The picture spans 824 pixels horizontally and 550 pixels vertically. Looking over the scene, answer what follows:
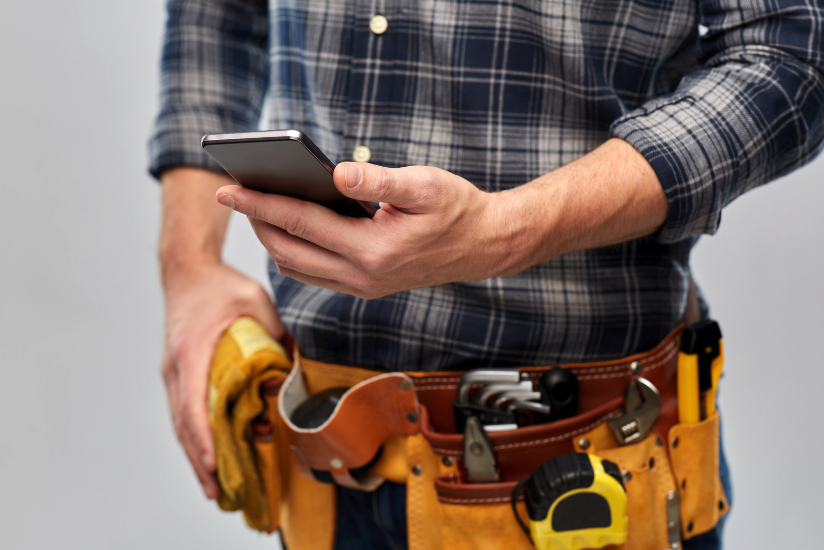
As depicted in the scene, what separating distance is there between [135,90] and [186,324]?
4.32 feet

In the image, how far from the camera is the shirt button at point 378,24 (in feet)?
2.99

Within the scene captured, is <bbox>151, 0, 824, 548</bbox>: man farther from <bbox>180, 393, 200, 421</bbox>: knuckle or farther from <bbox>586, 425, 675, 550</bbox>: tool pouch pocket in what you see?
<bbox>586, 425, 675, 550</bbox>: tool pouch pocket

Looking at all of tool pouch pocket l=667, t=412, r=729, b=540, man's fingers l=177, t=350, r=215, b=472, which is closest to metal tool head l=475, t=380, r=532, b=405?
tool pouch pocket l=667, t=412, r=729, b=540

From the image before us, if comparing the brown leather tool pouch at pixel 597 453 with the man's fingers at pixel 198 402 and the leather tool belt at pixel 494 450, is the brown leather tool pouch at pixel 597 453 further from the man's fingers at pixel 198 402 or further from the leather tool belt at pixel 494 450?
the man's fingers at pixel 198 402

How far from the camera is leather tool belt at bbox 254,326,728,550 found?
0.87 metres

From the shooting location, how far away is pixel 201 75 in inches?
48.7

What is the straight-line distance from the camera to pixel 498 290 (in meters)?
0.90

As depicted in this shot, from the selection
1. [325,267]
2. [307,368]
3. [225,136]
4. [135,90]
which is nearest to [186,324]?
[307,368]

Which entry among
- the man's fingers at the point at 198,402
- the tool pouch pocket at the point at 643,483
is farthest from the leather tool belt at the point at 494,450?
the man's fingers at the point at 198,402

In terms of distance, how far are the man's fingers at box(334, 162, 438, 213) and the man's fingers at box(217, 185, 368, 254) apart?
0.06 m

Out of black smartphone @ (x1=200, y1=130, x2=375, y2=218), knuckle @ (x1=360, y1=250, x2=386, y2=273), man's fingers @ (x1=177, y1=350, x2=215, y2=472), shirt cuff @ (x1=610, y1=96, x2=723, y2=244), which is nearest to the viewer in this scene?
black smartphone @ (x1=200, y1=130, x2=375, y2=218)

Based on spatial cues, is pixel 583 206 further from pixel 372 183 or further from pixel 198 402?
pixel 198 402

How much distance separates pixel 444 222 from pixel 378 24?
392 millimetres

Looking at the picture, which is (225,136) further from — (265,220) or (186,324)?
(186,324)
